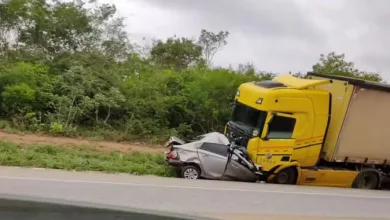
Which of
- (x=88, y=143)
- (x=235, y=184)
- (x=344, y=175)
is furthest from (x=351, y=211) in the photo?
(x=88, y=143)

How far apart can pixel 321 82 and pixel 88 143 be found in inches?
298

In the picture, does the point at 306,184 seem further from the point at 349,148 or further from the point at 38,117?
the point at 38,117

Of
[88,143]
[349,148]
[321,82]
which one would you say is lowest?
[88,143]

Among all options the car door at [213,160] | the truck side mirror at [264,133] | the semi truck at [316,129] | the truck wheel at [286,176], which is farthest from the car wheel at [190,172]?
the truck wheel at [286,176]

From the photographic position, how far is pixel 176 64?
100ft

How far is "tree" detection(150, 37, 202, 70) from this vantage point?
3067cm

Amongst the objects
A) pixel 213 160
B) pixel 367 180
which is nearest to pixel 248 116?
pixel 213 160

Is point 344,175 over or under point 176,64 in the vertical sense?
under

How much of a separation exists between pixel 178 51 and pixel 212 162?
17.8m

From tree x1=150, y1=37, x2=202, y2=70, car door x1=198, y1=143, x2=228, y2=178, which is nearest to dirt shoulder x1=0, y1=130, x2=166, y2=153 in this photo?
car door x1=198, y1=143, x2=228, y2=178

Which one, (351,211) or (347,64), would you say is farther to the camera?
(347,64)

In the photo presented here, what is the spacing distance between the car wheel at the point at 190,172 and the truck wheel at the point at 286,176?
2420mm

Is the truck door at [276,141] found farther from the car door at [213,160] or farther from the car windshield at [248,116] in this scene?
the car door at [213,160]

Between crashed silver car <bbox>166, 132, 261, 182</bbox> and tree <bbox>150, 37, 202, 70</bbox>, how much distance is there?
16.2m
